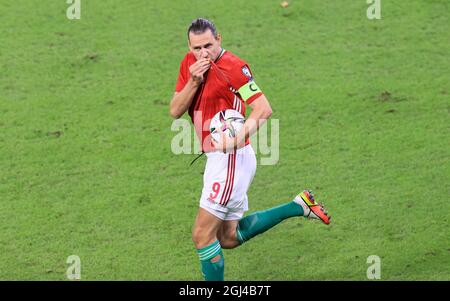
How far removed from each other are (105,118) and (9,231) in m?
2.24

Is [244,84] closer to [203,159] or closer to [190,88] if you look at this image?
[190,88]

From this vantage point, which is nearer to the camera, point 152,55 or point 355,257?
point 355,257

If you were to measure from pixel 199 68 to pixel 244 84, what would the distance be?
0.35 metres

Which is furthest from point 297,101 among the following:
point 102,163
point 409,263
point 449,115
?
point 409,263

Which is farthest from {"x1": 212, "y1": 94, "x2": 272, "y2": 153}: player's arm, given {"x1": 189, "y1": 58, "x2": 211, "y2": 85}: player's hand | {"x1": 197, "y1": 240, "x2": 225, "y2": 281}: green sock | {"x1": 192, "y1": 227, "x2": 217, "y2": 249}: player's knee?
{"x1": 197, "y1": 240, "x2": 225, "y2": 281}: green sock

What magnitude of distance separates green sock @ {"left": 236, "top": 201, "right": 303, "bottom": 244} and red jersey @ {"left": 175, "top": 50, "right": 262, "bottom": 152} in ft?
2.46

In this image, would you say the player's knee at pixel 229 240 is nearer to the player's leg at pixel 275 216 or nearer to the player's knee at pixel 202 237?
the player's leg at pixel 275 216

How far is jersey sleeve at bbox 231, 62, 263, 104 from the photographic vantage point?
6891 mm

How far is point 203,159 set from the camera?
9742 mm

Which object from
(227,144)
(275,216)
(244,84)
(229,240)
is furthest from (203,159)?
(244,84)

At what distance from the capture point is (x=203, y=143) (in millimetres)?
7230

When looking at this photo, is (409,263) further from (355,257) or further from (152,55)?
(152,55)

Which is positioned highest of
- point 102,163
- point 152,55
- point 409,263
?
point 152,55

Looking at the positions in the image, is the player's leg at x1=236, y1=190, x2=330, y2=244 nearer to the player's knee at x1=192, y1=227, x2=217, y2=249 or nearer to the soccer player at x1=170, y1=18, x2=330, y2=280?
the soccer player at x1=170, y1=18, x2=330, y2=280
